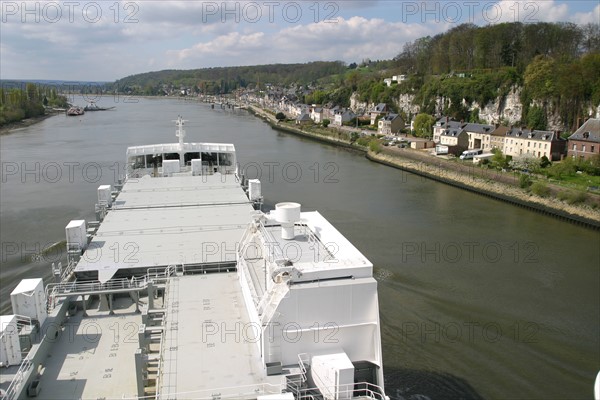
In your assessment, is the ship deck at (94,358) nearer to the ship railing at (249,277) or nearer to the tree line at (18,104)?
the ship railing at (249,277)

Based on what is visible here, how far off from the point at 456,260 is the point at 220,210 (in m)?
7.32

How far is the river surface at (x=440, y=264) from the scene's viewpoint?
30.7 ft

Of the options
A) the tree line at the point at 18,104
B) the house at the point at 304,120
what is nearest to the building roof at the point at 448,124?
the house at the point at 304,120

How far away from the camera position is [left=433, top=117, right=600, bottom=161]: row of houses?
26266 mm

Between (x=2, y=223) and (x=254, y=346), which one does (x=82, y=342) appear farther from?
(x=2, y=223)

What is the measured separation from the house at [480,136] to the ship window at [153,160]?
2263 cm

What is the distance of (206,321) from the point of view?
6527 millimetres

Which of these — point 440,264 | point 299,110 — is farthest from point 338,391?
point 299,110

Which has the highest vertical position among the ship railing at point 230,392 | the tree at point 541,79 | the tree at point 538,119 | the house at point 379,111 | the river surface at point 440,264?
the tree at point 541,79

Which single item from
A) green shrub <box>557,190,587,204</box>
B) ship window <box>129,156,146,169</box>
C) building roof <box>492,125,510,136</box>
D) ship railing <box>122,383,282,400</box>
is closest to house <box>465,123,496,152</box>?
building roof <box>492,125,510,136</box>

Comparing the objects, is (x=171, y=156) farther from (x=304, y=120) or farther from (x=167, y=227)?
(x=304, y=120)

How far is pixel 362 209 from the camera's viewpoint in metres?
20.4

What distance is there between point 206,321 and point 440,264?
9374 mm

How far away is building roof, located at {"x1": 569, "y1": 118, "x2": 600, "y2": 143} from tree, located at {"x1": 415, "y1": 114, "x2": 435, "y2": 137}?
1387 centimetres
